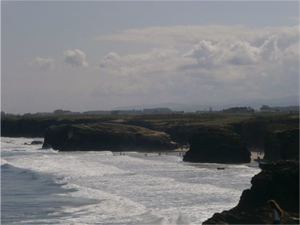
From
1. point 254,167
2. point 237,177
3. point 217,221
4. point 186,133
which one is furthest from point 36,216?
point 186,133

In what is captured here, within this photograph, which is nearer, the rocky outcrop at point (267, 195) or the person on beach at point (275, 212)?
the person on beach at point (275, 212)

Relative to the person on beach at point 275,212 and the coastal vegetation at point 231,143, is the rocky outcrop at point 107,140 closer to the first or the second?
the coastal vegetation at point 231,143

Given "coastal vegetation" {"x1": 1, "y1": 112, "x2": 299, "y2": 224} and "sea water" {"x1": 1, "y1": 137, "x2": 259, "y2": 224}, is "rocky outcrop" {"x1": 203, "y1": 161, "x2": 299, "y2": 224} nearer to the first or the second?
"coastal vegetation" {"x1": 1, "y1": 112, "x2": 299, "y2": 224}

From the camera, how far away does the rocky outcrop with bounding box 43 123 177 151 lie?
373 ft

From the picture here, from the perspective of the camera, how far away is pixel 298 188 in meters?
29.6

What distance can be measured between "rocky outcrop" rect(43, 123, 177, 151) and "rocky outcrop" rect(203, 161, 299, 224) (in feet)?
264

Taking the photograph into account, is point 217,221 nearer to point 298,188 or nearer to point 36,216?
point 298,188

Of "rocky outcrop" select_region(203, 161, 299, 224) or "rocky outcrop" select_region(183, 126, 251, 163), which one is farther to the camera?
"rocky outcrop" select_region(183, 126, 251, 163)

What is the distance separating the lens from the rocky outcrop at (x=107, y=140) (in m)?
114

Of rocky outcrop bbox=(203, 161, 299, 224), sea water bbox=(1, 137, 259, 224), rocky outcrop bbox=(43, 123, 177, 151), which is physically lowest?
sea water bbox=(1, 137, 259, 224)

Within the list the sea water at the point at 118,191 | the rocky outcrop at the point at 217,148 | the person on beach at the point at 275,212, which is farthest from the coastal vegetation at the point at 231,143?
the sea water at the point at 118,191

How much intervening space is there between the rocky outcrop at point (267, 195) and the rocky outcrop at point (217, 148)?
51894 mm

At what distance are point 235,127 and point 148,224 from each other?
2810 inches

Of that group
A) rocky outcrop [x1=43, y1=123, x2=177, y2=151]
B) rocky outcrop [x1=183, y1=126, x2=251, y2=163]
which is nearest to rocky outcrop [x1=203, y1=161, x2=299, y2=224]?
rocky outcrop [x1=183, y1=126, x2=251, y2=163]
